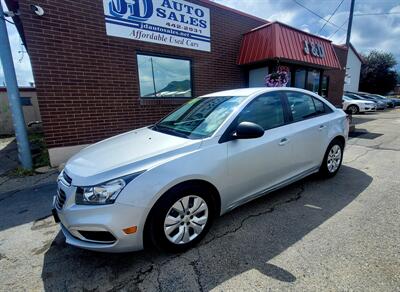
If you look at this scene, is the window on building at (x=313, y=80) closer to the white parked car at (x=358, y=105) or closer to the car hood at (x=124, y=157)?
the white parked car at (x=358, y=105)

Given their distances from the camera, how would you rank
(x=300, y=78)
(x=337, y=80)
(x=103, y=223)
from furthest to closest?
(x=337, y=80) < (x=300, y=78) < (x=103, y=223)

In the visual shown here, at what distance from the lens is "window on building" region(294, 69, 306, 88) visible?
9512mm

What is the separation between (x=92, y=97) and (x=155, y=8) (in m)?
2.92

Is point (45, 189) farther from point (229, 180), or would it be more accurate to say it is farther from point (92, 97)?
point (229, 180)

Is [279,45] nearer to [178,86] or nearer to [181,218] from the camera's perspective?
[178,86]

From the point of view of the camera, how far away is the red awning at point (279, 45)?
747 centimetres

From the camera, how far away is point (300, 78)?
9.73 meters

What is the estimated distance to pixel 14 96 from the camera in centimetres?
504

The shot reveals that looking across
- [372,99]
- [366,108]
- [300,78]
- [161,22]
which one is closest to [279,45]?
[300,78]

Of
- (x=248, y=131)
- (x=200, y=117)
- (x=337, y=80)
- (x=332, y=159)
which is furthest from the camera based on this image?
(x=337, y=80)

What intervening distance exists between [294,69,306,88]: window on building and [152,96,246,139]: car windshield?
7431mm

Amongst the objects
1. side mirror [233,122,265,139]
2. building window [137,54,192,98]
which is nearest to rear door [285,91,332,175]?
side mirror [233,122,265,139]

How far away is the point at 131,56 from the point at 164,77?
113 cm

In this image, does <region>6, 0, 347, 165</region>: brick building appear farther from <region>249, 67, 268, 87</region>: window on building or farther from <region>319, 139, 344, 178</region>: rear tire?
<region>319, 139, 344, 178</region>: rear tire
